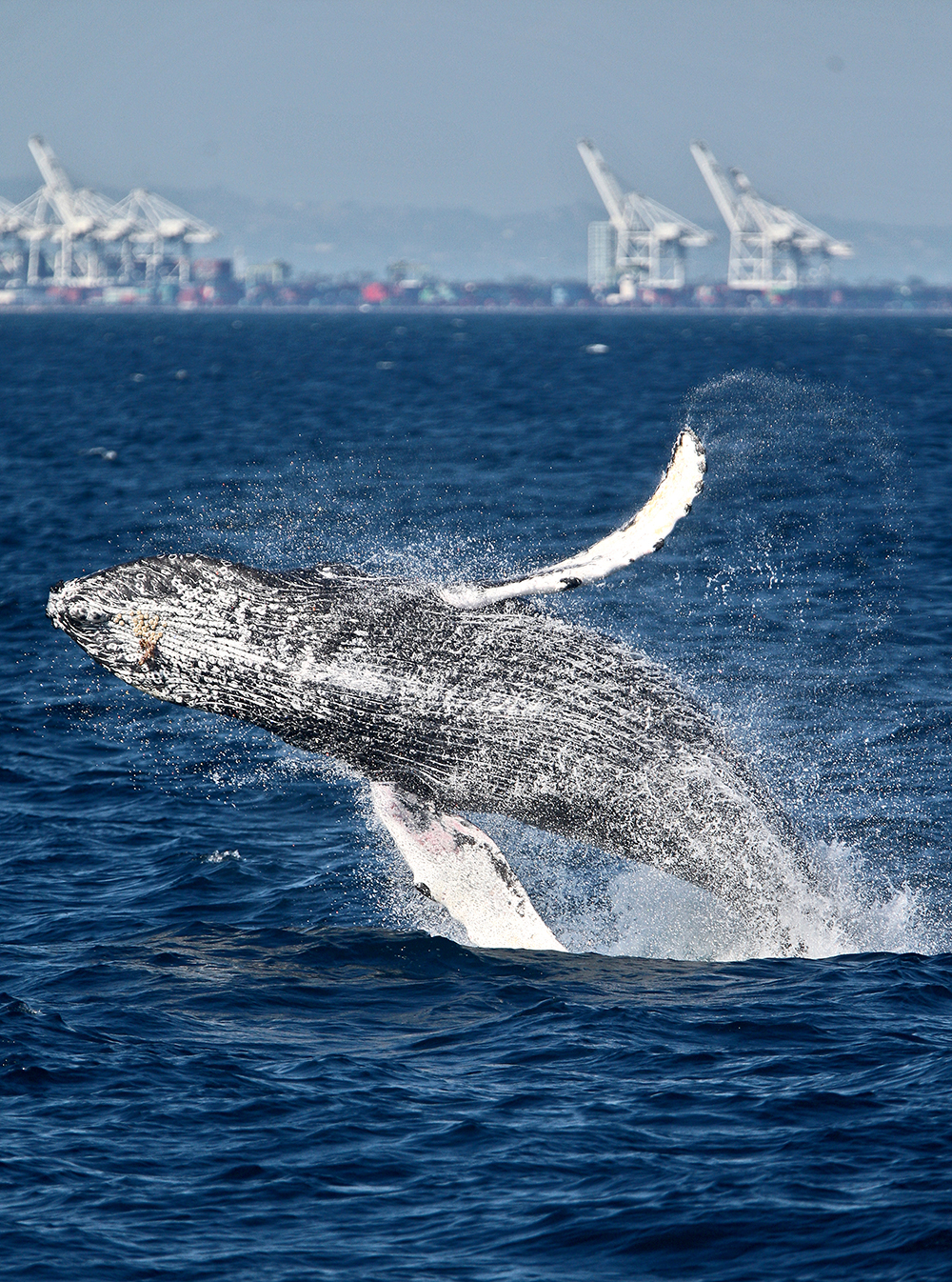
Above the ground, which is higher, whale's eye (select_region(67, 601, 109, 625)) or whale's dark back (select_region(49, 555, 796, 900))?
whale's eye (select_region(67, 601, 109, 625))

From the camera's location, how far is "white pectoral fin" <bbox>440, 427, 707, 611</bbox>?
39.1 feet

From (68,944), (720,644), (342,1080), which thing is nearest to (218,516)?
(720,644)

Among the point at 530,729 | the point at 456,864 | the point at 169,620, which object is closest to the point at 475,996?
the point at 456,864

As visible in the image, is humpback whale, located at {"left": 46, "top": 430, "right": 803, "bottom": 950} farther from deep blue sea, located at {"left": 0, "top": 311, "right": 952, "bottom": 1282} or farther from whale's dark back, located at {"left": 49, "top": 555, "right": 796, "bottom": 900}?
deep blue sea, located at {"left": 0, "top": 311, "right": 952, "bottom": 1282}

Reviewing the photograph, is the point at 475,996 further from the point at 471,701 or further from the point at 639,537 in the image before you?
the point at 639,537

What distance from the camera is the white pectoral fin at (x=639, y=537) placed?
1191 centimetres

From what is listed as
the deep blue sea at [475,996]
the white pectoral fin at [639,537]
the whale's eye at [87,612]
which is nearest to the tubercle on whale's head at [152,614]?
the whale's eye at [87,612]

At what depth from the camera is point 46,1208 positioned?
9930mm

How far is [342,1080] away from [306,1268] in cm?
226

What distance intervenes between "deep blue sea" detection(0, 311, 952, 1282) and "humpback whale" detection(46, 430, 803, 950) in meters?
0.87

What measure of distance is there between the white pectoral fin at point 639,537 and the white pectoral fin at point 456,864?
2221 mm

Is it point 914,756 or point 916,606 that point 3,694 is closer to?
point 914,756

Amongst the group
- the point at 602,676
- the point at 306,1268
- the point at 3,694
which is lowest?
the point at 306,1268

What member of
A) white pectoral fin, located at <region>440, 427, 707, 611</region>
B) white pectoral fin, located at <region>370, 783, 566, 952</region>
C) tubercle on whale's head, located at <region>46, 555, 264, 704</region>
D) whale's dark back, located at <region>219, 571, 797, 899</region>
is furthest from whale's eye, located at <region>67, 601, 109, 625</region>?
white pectoral fin, located at <region>440, 427, 707, 611</region>
